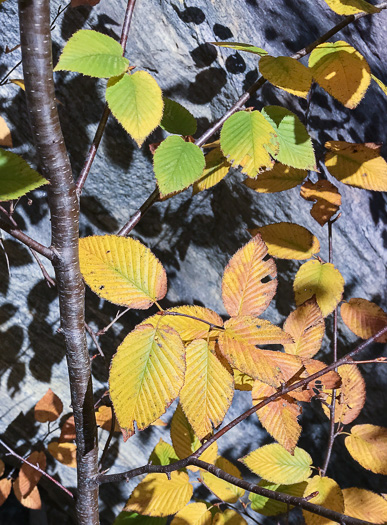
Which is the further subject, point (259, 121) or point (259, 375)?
point (259, 121)

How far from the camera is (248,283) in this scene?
0.66m

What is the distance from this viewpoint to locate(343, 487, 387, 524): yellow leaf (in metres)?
0.85

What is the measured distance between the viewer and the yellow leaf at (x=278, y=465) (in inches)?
34.2

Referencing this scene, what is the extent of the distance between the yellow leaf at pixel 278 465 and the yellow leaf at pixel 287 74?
0.71m

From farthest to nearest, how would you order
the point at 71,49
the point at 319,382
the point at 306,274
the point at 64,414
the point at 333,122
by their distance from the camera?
the point at 64,414, the point at 333,122, the point at 306,274, the point at 319,382, the point at 71,49

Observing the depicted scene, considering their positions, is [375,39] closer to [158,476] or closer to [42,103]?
[42,103]

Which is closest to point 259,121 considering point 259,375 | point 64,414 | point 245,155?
point 245,155

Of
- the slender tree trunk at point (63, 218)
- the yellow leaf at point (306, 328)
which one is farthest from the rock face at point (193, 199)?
the slender tree trunk at point (63, 218)

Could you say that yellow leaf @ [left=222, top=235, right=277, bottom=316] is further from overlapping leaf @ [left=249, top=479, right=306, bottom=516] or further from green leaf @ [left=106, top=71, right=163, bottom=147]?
overlapping leaf @ [left=249, top=479, right=306, bottom=516]

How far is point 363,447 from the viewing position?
90 cm

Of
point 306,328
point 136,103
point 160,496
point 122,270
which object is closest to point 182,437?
point 160,496

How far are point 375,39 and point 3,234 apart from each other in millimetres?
1165

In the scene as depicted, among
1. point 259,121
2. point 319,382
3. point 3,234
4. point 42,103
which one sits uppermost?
point 42,103

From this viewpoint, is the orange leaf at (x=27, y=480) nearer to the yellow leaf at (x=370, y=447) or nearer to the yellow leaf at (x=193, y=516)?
the yellow leaf at (x=193, y=516)
